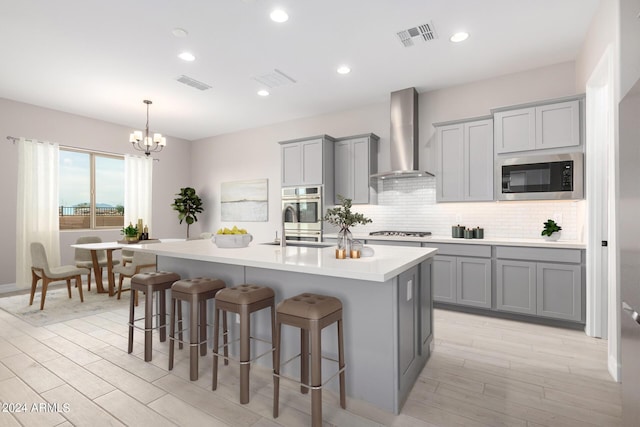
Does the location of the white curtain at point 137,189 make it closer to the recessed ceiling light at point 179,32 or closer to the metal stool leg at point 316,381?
the recessed ceiling light at point 179,32

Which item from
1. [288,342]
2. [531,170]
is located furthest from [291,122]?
[288,342]

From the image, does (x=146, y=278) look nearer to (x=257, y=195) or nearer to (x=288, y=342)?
(x=288, y=342)

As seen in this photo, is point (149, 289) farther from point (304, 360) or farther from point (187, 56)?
point (187, 56)

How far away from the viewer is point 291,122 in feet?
21.0

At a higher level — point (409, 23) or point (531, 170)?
point (409, 23)

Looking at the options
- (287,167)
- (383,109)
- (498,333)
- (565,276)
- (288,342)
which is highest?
(383,109)

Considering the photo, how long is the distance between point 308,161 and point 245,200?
2.26 metres

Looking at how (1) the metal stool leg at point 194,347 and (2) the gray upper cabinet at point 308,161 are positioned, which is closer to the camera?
(1) the metal stool leg at point 194,347

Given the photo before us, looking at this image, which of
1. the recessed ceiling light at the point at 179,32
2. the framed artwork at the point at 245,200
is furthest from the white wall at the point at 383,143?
the recessed ceiling light at the point at 179,32

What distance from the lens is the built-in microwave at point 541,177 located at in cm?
350

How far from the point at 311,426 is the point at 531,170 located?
362 cm

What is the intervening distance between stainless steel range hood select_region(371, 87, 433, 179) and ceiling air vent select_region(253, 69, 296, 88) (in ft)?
5.25

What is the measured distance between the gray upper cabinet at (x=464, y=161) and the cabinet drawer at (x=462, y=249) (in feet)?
2.22

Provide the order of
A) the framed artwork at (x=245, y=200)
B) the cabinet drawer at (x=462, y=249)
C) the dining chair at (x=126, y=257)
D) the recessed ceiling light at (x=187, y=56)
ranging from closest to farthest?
the recessed ceiling light at (x=187, y=56)
the cabinet drawer at (x=462, y=249)
the dining chair at (x=126, y=257)
the framed artwork at (x=245, y=200)
